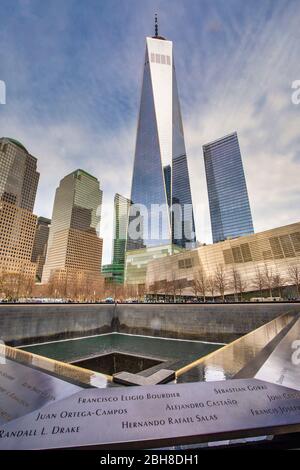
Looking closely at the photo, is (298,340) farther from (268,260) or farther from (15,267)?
(15,267)

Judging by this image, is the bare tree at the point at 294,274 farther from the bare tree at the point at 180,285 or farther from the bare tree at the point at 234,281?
the bare tree at the point at 180,285

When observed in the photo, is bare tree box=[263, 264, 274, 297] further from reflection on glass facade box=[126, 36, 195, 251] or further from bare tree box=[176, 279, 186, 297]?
reflection on glass facade box=[126, 36, 195, 251]

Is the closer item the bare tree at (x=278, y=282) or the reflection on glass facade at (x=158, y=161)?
the bare tree at (x=278, y=282)

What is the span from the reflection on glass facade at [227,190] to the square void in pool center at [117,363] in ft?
471

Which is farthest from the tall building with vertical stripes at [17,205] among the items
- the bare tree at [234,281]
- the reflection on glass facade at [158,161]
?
the bare tree at [234,281]

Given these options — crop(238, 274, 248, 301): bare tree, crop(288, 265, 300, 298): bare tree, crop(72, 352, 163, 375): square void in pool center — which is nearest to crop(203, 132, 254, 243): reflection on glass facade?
crop(238, 274, 248, 301): bare tree

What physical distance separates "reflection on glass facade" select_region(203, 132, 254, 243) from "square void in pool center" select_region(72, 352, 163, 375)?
471 feet

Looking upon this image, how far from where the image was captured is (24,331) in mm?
26453

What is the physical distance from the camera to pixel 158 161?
510 feet

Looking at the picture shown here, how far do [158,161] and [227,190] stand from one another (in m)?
54.1

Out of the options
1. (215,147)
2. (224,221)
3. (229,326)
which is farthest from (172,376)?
(215,147)

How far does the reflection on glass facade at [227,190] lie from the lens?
15425 cm
